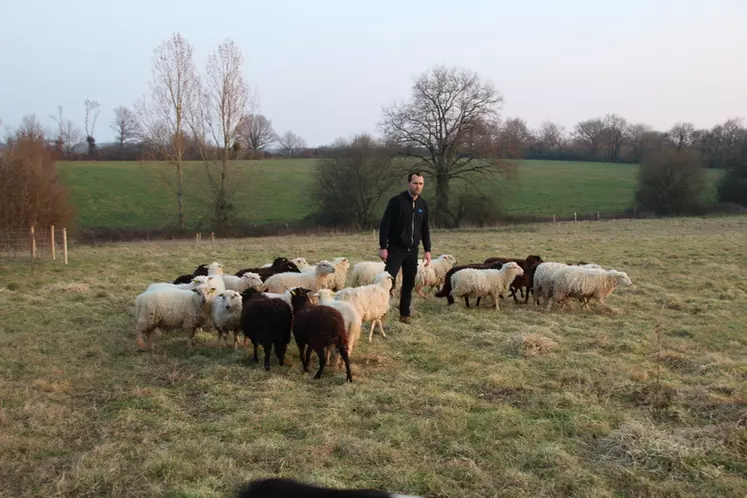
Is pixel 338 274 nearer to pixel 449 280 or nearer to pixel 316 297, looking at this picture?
pixel 449 280

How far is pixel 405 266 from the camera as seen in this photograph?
9336mm

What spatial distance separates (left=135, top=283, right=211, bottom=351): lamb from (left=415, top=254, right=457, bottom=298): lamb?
17.2 feet

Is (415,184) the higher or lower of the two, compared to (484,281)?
higher

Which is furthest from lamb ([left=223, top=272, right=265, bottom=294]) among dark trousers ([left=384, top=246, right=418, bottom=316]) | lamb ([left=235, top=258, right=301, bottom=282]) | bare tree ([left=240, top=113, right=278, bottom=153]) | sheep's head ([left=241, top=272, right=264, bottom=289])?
bare tree ([left=240, top=113, right=278, bottom=153])

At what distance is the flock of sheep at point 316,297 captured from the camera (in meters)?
6.89

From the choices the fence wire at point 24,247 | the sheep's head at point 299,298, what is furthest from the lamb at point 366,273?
the fence wire at point 24,247

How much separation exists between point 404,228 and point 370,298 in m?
1.40

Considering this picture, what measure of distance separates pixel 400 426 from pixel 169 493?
2.12 m

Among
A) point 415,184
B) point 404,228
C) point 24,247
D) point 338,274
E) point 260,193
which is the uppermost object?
point 260,193

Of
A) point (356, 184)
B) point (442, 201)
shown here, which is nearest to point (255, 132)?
point (356, 184)

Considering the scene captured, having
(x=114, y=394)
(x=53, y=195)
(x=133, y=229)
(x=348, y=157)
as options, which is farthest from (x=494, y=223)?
(x=114, y=394)

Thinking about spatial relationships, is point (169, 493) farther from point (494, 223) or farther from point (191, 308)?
point (494, 223)

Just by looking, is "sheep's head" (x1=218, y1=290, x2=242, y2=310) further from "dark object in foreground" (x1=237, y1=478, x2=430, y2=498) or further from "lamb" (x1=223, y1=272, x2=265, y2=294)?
"dark object in foreground" (x1=237, y1=478, x2=430, y2=498)

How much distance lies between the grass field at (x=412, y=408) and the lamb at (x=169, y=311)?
13.9 inches
